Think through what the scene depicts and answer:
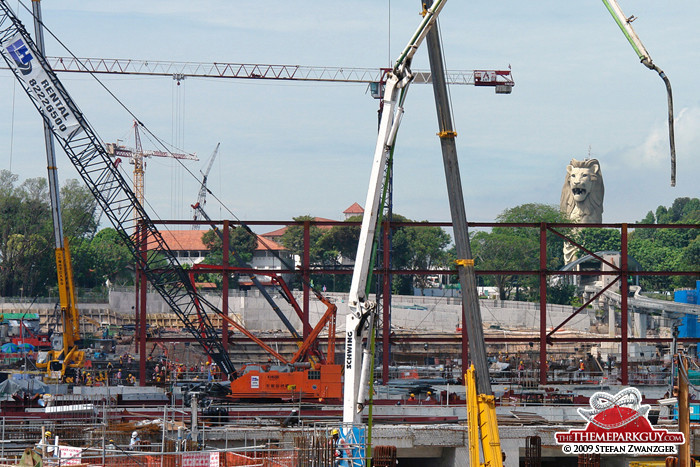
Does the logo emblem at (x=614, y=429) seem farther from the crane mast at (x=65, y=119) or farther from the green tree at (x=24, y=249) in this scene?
the green tree at (x=24, y=249)

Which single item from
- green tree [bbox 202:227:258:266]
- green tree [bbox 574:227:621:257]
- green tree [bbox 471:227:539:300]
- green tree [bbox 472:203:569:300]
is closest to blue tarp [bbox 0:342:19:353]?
green tree [bbox 202:227:258:266]

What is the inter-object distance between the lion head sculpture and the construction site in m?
39.0

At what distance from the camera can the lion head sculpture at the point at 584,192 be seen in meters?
164

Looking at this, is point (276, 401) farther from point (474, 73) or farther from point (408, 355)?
point (474, 73)

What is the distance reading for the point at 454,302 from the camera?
110 metres

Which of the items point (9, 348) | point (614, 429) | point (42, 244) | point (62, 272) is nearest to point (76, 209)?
point (42, 244)

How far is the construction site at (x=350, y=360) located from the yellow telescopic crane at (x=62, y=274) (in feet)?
0.36

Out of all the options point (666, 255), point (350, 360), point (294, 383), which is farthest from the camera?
point (666, 255)

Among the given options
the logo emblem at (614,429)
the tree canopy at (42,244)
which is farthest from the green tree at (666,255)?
the logo emblem at (614,429)

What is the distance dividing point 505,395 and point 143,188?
6093 inches

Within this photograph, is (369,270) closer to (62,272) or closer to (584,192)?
(62,272)

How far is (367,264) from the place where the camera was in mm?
19188

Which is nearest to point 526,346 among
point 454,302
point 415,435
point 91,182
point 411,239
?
point 454,302

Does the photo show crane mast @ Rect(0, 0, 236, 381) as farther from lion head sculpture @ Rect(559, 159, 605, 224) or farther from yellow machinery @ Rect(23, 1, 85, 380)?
lion head sculpture @ Rect(559, 159, 605, 224)
